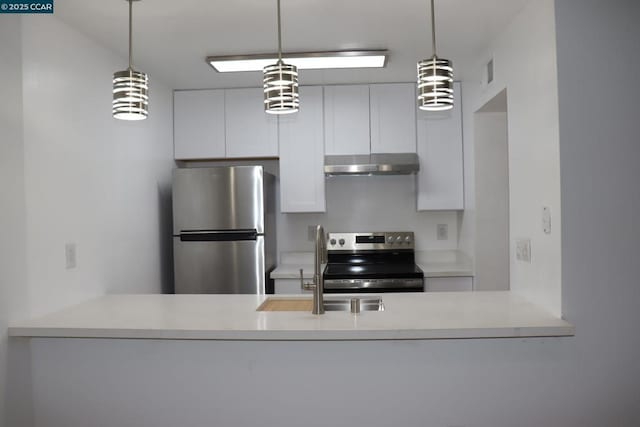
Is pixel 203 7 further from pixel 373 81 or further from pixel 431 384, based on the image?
pixel 431 384

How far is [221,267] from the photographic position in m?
3.40

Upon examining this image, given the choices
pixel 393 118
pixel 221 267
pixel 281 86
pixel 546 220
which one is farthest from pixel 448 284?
pixel 281 86

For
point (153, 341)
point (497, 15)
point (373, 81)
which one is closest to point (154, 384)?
point (153, 341)

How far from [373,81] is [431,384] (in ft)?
8.02

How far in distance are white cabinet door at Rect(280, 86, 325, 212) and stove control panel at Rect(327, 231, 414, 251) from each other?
0.40m

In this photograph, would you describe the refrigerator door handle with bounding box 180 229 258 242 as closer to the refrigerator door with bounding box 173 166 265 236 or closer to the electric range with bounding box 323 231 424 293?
the refrigerator door with bounding box 173 166 265 236

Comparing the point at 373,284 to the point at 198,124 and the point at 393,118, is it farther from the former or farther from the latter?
the point at 198,124

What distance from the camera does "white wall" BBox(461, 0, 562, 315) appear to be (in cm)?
200

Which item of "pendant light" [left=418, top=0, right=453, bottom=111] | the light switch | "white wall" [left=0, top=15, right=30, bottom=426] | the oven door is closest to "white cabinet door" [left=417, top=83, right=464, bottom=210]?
the oven door

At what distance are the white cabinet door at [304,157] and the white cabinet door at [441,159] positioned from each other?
789mm

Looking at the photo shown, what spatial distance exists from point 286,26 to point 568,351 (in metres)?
2.04

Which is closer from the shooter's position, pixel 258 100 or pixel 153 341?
pixel 153 341

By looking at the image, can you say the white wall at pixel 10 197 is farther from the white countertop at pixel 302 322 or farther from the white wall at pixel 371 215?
the white wall at pixel 371 215

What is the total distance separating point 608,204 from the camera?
195 cm
